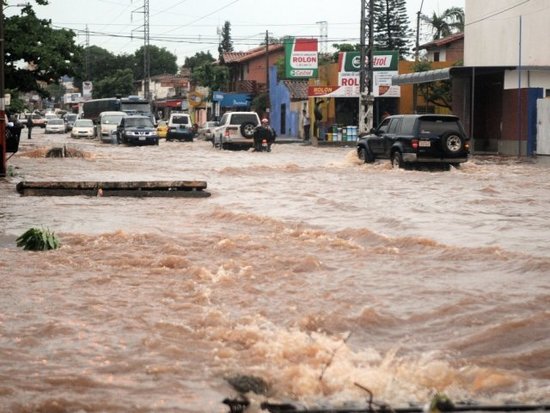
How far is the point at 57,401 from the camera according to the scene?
241 inches

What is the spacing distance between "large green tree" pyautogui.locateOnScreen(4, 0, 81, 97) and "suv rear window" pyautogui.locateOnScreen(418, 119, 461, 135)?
60.2ft

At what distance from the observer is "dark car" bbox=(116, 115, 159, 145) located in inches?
2015

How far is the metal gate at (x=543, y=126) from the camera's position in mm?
36188

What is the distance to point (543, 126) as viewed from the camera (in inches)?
1439

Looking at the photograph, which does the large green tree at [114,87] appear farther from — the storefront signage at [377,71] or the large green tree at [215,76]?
the storefront signage at [377,71]

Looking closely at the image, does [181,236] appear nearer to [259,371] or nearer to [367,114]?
[259,371]

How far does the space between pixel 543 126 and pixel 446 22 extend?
4232cm

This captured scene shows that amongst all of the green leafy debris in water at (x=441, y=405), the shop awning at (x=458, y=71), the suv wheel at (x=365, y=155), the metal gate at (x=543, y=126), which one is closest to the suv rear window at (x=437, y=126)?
Answer: the suv wheel at (x=365, y=155)

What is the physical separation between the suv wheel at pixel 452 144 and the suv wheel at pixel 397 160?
4.10 feet

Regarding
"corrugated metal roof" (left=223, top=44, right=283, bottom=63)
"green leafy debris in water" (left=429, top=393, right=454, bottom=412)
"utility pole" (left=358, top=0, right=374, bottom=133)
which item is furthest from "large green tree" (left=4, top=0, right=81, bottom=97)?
"corrugated metal roof" (left=223, top=44, right=283, bottom=63)

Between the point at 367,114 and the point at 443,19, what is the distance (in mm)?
36882

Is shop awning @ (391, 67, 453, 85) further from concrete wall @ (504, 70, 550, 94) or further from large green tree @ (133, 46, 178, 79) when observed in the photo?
large green tree @ (133, 46, 178, 79)

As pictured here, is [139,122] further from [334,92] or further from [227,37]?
[227,37]

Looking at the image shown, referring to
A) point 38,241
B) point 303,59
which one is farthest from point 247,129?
point 38,241
